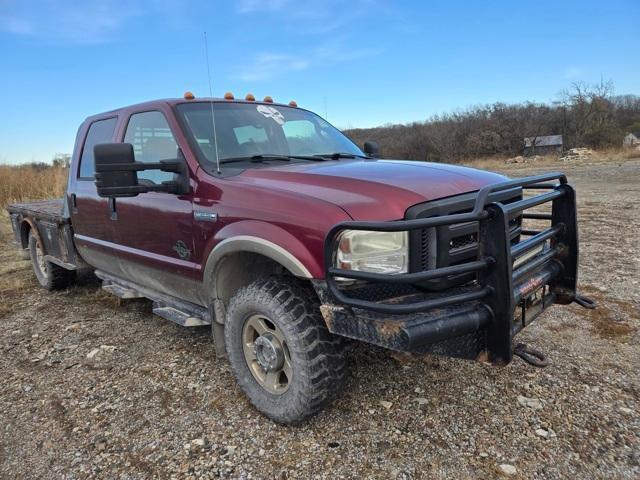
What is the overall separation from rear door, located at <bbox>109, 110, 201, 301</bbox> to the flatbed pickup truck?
2 centimetres

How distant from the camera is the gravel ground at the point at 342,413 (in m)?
2.38

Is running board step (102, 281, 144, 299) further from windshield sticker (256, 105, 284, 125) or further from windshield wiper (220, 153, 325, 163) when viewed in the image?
windshield sticker (256, 105, 284, 125)

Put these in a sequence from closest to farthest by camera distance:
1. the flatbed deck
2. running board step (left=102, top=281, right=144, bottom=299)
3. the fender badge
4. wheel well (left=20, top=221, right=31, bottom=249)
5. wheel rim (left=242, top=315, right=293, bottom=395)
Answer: wheel rim (left=242, top=315, right=293, bottom=395) < the fender badge < running board step (left=102, top=281, right=144, bottom=299) < the flatbed deck < wheel well (left=20, top=221, right=31, bottom=249)

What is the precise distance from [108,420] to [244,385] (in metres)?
0.85

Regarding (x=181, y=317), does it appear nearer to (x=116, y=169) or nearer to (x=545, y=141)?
(x=116, y=169)

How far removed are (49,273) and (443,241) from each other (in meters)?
5.04

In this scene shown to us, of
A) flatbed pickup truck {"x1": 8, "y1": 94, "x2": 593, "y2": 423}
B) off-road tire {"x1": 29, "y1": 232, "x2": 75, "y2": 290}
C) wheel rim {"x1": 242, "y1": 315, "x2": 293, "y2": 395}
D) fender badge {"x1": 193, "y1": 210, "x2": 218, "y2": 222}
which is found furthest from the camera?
off-road tire {"x1": 29, "y1": 232, "x2": 75, "y2": 290}

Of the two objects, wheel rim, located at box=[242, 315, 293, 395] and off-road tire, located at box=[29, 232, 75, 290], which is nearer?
wheel rim, located at box=[242, 315, 293, 395]

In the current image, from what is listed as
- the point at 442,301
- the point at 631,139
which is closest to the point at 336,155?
the point at 442,301

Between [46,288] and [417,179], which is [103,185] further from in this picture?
[46,288]

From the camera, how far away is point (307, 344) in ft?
8.07

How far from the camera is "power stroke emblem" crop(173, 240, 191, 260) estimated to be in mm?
3225

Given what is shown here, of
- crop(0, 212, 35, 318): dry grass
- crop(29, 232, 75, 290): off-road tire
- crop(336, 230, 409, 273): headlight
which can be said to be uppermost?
crop(336, 230, 409, 273): headlight

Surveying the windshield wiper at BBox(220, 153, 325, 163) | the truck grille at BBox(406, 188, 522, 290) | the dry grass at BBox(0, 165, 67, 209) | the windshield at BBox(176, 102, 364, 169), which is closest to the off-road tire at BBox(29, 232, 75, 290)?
the windshield at BBox(176, 102, 364, 169)
